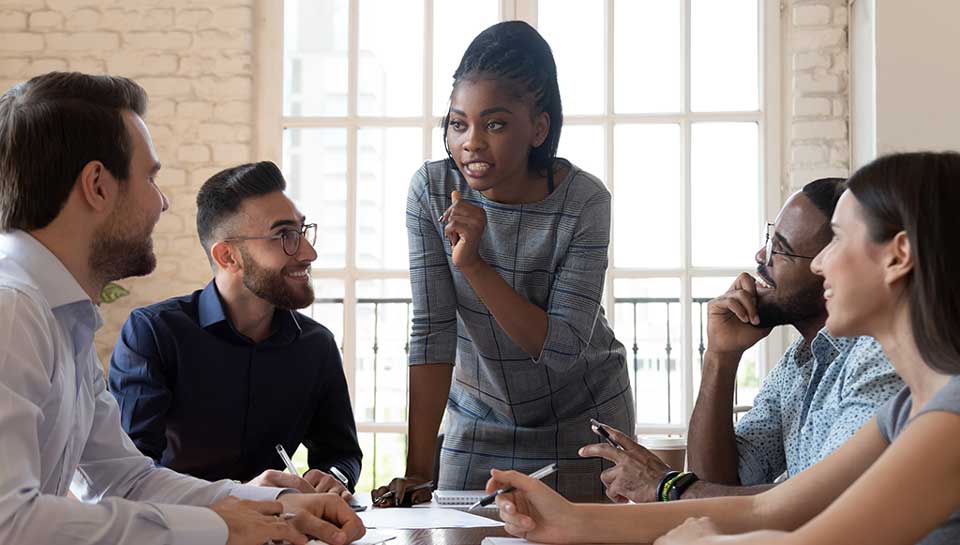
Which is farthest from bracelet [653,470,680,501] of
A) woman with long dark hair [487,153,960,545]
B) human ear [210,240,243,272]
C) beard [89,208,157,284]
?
human ear [210,240,243,272]

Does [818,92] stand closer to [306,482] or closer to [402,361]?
[402,361]

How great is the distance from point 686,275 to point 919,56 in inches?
49.9

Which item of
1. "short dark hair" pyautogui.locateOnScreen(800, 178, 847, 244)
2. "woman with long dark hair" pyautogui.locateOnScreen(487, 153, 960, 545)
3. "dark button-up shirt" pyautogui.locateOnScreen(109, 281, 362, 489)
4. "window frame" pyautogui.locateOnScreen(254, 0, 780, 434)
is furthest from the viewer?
"window frame" pyautogui.locateOnScreen(254, 0, 780, 434)

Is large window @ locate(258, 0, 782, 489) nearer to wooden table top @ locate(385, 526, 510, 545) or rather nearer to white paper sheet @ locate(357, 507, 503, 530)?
white paper sheet @ locate(357, 507, 503, 530)

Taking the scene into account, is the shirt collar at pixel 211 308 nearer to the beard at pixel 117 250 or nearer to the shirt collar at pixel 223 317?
the shirt collar at pixel 223 317

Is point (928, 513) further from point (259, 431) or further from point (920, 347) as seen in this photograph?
point (259, 431)

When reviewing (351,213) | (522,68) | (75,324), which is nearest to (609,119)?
(351,213)

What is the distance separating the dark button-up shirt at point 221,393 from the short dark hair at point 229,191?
23 centimetres

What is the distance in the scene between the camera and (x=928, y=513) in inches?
44.0

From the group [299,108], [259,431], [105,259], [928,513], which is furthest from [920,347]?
[299,108]

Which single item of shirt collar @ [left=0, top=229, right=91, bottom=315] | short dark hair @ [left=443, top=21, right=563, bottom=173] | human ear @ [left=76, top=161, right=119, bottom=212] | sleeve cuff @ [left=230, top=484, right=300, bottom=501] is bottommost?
sleeve cuff @ [left=230, top=484, right=300, bottom=501]

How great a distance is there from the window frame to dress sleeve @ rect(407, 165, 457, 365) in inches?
88.9

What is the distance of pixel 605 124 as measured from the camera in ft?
14.1

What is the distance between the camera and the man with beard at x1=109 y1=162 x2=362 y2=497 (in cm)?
223
